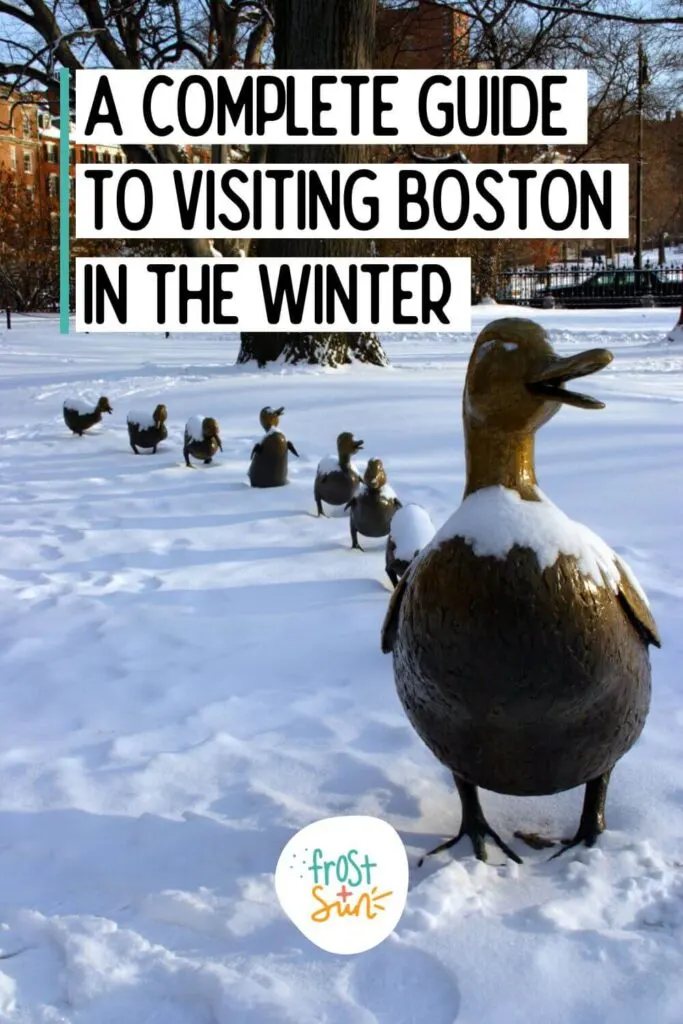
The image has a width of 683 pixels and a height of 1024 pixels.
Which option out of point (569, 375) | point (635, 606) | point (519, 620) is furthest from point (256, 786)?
point (569, 375)

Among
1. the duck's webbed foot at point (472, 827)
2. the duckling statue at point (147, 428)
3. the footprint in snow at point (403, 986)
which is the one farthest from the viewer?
the duckling statue at point (147, 428)

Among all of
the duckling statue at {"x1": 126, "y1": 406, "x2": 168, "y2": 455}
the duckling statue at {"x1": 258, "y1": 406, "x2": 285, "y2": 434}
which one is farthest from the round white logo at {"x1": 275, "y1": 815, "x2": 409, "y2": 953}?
the duckling statue at {"x1": 126, "y1": 406, "x2": 168, "y2": 455}

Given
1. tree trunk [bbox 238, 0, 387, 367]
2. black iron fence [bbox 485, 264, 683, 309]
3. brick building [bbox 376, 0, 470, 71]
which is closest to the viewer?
tree trunk [bbox 238, 0, 387, 367]

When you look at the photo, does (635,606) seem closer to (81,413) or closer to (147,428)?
(147,428)

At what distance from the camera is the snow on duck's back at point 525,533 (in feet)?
7.42

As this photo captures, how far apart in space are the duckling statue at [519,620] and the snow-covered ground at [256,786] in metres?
0.33

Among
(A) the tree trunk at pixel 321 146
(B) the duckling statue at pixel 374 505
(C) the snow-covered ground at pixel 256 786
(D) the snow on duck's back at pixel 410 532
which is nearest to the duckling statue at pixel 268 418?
(C) the snow-covered ground at pixel 256 786

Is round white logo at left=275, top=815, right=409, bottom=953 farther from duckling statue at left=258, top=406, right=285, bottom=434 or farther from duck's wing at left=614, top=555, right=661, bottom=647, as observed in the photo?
duckling statue at left=258, top=406, right=285, bottom=434

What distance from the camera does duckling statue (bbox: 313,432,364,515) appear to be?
19.7 feet

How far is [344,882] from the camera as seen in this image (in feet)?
7.47

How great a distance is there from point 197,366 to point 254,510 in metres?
8.33

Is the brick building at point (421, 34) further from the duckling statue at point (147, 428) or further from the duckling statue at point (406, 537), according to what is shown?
the duckling statue at point (406, 537)

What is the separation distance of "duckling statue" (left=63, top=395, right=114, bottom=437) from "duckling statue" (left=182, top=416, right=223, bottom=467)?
183cm

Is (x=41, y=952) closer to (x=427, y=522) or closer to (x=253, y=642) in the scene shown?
(x=253, y=642)
